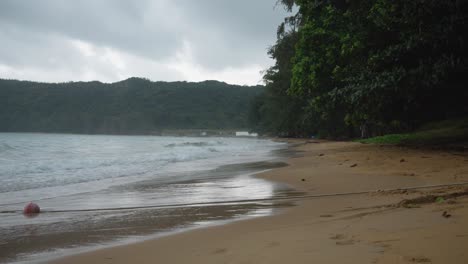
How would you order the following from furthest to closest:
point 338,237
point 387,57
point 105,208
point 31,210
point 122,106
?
1. point 122,106
2. point 387,57
3. point 105,208
4. point 31,210
5. point 338,237

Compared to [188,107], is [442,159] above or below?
below

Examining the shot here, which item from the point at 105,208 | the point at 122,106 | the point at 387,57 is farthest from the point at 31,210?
the point at 122,106

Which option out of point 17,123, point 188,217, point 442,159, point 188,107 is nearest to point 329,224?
point 188,217

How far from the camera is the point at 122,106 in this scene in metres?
130

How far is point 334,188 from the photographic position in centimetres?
696

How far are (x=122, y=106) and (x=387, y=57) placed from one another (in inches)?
4967

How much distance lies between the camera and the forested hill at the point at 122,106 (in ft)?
359

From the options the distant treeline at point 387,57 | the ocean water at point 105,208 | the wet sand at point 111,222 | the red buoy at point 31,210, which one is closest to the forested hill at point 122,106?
the distant treeline at point 387,57

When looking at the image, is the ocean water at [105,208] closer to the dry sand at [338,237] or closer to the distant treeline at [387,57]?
the dry sand at [338,237]

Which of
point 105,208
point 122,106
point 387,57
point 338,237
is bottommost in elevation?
point 105,208

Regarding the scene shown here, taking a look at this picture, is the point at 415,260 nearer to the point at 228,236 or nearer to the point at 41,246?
the point at 228,236

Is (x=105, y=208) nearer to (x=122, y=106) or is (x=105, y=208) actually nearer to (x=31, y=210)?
(x=31, y=210)

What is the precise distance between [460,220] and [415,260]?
1.15m

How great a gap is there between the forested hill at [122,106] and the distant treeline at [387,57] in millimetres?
88562
